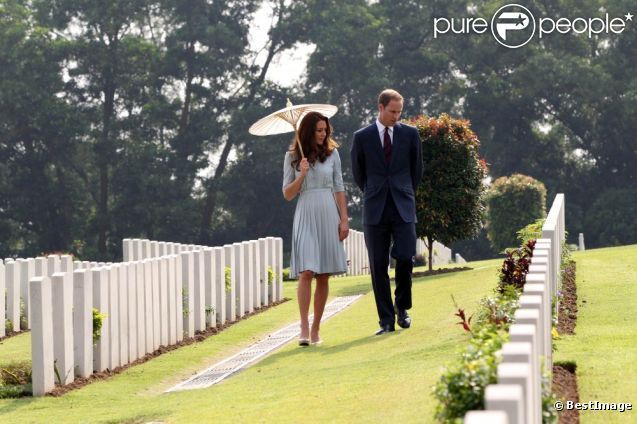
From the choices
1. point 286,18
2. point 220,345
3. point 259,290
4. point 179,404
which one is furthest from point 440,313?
point 286,18

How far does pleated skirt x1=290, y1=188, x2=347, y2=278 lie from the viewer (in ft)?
35.0

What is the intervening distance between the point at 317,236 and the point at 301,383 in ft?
8.22

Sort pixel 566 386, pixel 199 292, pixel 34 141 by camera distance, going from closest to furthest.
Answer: pixel 566 386 → pixel 199 292 → pixel 34 141

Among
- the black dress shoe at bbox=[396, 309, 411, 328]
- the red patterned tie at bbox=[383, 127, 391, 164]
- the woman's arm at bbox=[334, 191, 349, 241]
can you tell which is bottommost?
the black dress shoe at bbox=[396, 309, 411, 328]

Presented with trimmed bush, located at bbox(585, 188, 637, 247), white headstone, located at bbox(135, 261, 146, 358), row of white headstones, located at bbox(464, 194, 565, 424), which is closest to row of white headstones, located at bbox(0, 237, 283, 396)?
white headstone, located at bbox(135, 261, 146, 358)

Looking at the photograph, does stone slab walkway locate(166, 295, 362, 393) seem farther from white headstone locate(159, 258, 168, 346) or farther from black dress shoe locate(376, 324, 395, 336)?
black dress shoe locate(376, 324, 395, 336)

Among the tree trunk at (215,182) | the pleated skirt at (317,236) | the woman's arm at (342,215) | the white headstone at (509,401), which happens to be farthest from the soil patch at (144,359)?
the tree trunk at (215,182)

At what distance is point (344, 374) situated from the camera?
8445 millimetres

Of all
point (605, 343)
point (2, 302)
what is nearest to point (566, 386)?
point (605, 343)

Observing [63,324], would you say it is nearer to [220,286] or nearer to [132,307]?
[132,307]

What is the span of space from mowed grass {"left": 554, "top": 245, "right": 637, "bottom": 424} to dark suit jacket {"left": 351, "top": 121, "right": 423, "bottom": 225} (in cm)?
177

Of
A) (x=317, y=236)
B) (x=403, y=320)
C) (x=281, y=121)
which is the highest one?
(x=281, y=121)

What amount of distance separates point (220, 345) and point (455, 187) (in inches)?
265

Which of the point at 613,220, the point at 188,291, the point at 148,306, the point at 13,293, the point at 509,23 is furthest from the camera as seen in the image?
the point at 509,23
